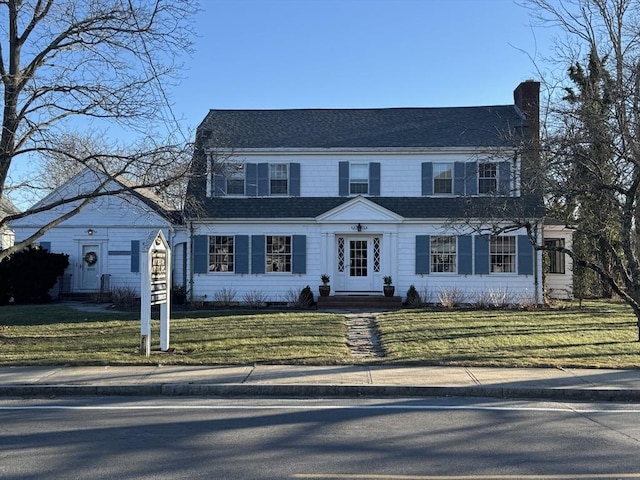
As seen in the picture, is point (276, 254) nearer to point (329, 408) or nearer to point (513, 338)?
point (513, 338)

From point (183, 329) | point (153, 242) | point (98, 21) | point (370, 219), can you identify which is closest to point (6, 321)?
point (183, 329)

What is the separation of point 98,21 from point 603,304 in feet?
64.2

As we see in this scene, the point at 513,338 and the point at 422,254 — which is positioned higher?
the point at 422,254

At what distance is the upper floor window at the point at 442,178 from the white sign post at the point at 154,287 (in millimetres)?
12564

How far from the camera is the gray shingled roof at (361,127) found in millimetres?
22438

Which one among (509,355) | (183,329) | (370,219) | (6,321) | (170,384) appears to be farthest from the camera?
(370,219)

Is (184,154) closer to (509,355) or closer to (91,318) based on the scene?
(91,318)

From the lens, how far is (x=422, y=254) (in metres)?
21.5

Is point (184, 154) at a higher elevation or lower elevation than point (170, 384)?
higher

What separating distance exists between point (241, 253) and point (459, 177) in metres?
8.83

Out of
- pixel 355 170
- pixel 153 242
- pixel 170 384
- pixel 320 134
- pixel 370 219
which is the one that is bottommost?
pixel 170 384

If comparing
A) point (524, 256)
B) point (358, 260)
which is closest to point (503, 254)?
point (524, 256)

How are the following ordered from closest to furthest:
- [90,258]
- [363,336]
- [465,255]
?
1. [363,336]
2. [465,255]
3. [90,258]

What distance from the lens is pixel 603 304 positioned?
2181 cm
